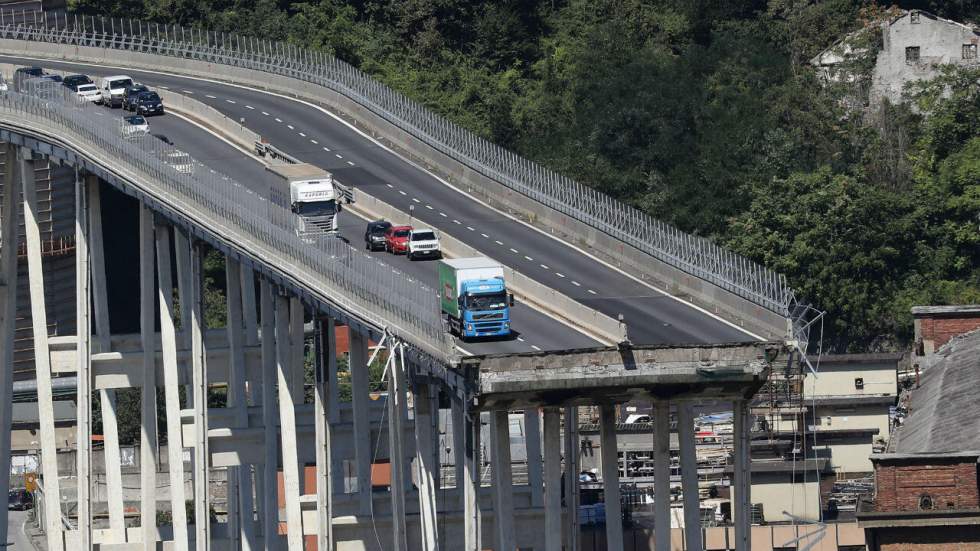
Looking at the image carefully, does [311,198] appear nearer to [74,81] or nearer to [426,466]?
[426,466]

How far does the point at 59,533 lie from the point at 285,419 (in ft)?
53.1

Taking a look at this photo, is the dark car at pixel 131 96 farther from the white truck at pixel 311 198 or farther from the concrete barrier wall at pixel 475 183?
the white truck at pixel 311 198

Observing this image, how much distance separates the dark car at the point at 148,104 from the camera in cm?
13925

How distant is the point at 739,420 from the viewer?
96000mm

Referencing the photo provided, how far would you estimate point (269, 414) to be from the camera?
116m

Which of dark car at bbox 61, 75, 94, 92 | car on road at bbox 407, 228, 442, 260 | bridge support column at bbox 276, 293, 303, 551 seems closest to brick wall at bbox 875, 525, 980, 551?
car on road at bbox 407, 228, 442, 260

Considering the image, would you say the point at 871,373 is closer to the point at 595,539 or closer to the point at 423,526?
the point at 595,539

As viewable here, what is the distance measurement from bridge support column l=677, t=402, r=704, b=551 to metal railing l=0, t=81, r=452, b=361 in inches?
386

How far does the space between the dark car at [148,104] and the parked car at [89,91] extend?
4469mm

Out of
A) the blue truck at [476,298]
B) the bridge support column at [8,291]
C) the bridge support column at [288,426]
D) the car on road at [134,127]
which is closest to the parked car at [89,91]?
the car on road at [134,127]

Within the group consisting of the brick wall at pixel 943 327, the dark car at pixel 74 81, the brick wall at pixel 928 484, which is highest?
the dark car at pixel 74 81

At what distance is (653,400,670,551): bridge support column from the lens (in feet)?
312

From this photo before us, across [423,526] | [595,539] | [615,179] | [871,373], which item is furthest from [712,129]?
[423,526]

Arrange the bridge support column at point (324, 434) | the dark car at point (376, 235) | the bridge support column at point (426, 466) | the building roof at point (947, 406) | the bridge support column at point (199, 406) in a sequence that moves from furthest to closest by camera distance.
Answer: the bridge support column at point (199, 406) → the dark car at point (376, 235) → the bridge support column at point (324, 434) → the bridge support column at point (426, 466) → the building roof at point (947, 406)
